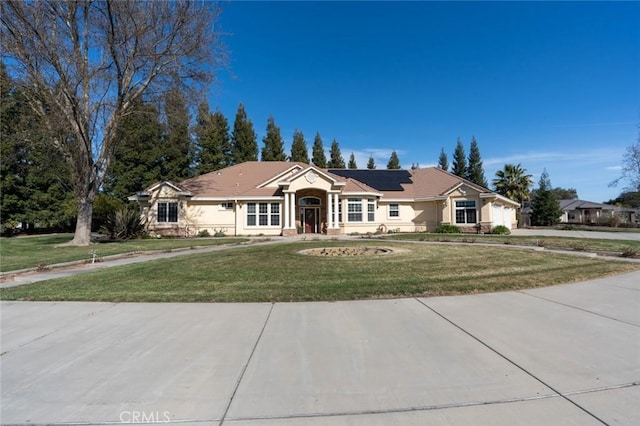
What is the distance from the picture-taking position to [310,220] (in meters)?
29.4

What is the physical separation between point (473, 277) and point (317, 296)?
416 centimetres

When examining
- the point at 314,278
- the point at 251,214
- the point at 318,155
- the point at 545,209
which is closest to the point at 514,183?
the point at 545,209

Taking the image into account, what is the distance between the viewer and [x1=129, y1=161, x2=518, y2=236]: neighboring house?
2681 cm

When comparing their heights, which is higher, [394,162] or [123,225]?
[394,162]

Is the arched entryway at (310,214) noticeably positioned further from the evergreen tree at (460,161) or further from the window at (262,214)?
the evergreen tree at (460,161)

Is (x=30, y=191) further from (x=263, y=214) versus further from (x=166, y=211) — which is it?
(x=263, y=214)

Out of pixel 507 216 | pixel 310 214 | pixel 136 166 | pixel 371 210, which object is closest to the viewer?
pixel 310 214

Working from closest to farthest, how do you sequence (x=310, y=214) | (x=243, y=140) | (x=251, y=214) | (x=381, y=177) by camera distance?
(x=251, y=214), (x=310, y=214), (x=381, y=177), (x=243, y=140)

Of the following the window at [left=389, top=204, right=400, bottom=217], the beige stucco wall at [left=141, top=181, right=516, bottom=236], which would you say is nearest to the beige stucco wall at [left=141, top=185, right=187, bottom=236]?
the beige stucco wall at [left=141, top=181, right=516, bottom=236]

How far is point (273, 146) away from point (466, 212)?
29.7 meters

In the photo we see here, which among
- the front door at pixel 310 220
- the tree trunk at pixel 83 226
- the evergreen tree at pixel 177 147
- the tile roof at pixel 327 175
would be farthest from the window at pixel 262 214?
the tree trunk at pixel 83 226

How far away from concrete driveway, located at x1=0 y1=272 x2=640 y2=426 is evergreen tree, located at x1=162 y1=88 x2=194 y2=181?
17823 mm

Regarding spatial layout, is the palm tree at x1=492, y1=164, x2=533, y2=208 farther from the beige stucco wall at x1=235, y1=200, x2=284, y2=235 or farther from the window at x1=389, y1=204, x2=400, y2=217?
the beige stucco wall at x1=235, y1=200, x2=284, y2=235

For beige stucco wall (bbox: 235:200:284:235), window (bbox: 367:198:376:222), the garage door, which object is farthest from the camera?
the garage door
